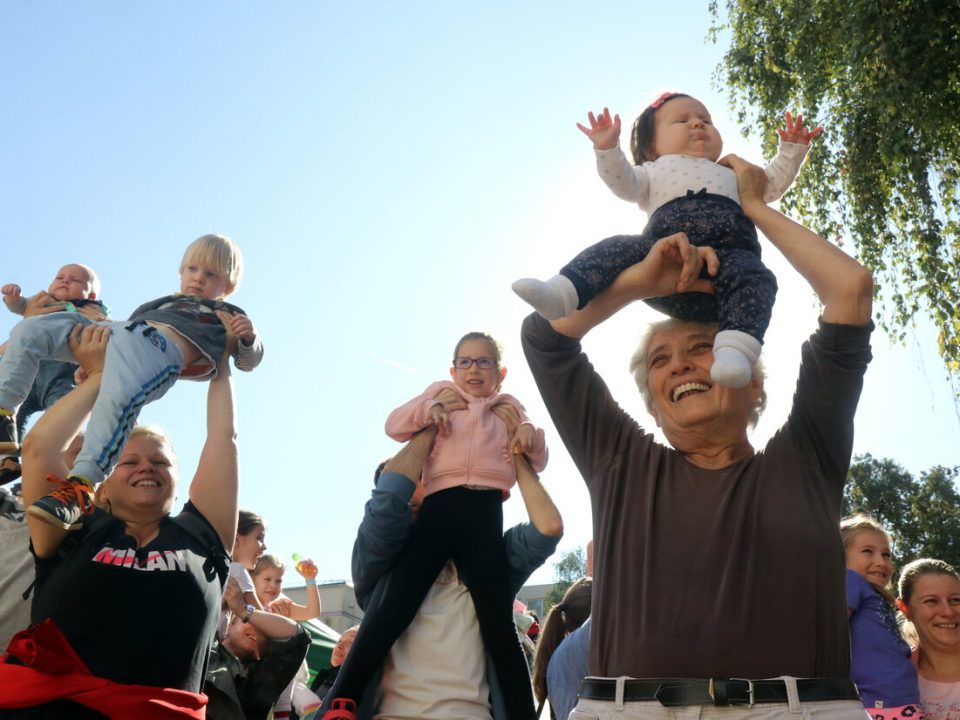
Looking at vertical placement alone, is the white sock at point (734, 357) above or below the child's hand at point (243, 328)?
below

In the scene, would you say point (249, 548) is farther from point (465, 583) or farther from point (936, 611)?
point (936, 611)

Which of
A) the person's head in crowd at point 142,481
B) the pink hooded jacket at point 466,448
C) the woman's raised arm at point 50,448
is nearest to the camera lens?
the woman's raised arm at point 50,448

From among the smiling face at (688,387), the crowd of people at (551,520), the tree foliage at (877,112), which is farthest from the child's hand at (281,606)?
the tree foliage at (877,112)

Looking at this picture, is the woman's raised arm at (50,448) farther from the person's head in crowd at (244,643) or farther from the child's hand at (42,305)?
the person's head in crowd at (244,643)

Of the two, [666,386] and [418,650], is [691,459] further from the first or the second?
[418,650]

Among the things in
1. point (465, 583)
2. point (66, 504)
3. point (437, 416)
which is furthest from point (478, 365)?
point (66, 504)

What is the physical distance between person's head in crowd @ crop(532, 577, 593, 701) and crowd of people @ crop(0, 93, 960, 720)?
14 millimetres

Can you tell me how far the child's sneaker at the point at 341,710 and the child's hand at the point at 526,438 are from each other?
1.14 m

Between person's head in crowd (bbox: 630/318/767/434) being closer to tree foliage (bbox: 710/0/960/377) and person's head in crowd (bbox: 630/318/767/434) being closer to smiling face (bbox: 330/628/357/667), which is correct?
smiling face (bbox: 330/628/357/667)

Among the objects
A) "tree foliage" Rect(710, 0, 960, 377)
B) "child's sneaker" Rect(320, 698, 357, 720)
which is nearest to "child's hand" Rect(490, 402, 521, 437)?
"child's sneaker" Rect(320, 698, 357, 720)

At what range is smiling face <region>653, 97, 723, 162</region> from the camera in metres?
3.14

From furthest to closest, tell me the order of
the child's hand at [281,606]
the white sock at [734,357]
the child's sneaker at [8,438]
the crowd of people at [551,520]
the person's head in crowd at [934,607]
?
the child's hand at [281,606] < the child's sneaker at [8,438] < the person's head in crowd at [934,607] < the white sock at [734,357] < the crowd of people at [551,520]

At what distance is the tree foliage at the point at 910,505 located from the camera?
2711cm

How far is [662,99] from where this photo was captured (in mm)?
3338
